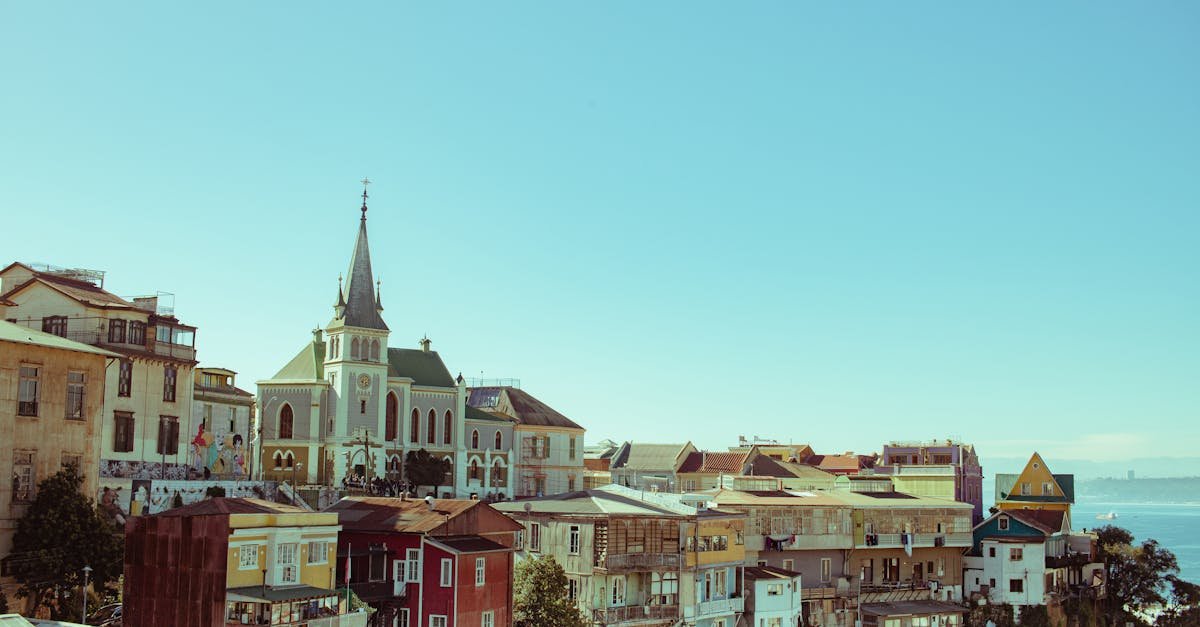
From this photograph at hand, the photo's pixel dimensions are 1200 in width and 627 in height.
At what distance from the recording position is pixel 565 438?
97375 mm

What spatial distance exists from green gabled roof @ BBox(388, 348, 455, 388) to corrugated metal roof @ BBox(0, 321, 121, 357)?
3815 centimetres

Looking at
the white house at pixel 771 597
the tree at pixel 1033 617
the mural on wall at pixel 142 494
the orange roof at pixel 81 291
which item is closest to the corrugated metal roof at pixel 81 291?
the orange roof at pixel 81 291

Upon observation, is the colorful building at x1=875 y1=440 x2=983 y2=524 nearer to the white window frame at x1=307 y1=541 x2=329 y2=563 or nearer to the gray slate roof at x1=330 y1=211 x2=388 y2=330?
the gray slate roof at x1=330 y1=211 x2=388 y2=330

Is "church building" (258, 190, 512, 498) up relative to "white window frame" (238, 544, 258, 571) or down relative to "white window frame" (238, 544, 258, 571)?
up

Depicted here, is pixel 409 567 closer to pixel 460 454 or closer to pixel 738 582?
pixel 738 582

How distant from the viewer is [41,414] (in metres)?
46.9

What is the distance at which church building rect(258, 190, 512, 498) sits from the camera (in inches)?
3127

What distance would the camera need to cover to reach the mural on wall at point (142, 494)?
50312 mm

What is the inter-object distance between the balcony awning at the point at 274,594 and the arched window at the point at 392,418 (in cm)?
4320

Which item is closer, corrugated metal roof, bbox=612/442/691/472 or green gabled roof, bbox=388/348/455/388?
green gabled roof, bbox=388/348/455/388

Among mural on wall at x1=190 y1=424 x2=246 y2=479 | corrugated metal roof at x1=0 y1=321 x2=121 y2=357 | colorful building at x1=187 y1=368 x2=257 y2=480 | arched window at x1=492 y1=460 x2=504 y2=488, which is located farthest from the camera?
arched window at x1=492 y1=460 x2=504 y2=488

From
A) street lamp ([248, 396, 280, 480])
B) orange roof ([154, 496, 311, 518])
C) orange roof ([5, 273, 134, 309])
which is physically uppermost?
orange roof ([5, 273, 134, 309])

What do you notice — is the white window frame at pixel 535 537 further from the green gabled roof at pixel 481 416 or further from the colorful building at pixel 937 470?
the colorful building at pixel 937 470

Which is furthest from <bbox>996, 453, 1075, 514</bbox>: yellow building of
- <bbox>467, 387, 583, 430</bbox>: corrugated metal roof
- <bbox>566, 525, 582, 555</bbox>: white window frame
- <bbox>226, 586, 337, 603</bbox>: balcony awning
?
<bbox>226, 586, 337, 603</bbox>: balcony awning
